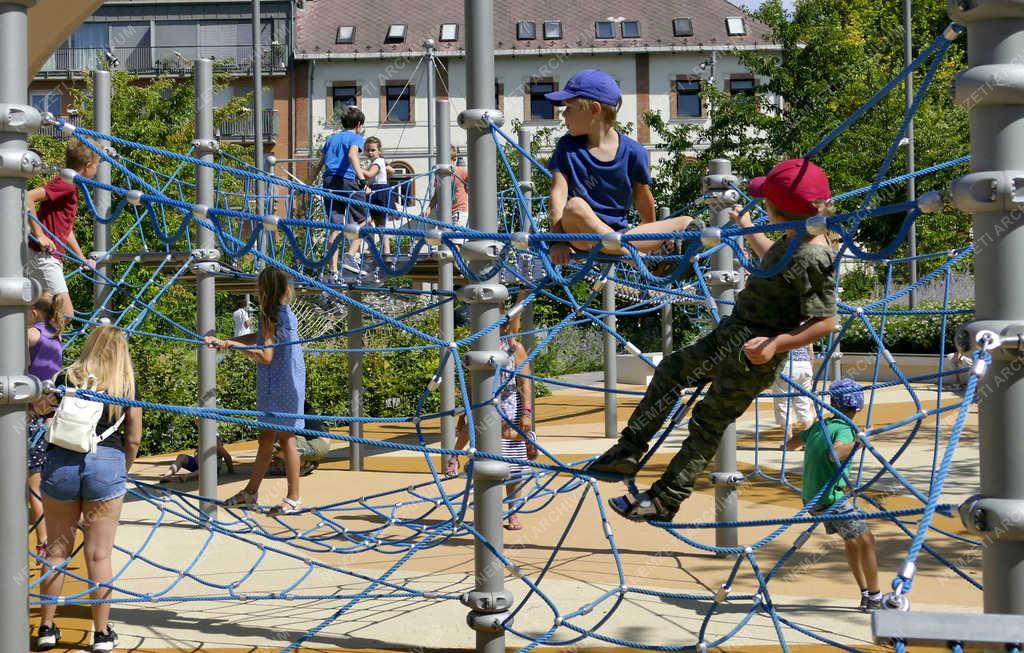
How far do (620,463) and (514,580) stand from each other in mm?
2032

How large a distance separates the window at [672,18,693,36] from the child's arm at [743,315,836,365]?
Result: 122 ft

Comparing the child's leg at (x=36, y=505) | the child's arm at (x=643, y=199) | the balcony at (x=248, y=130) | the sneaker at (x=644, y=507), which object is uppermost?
the balcony at (x=248, y=130)

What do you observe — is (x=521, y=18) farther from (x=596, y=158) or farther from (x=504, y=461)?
(x=504, y=461)

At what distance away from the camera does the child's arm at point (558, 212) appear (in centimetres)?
435

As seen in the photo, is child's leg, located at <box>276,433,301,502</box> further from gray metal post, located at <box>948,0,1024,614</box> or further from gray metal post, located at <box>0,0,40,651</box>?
gray metal post, located at <box>948,0,1024,614</box>

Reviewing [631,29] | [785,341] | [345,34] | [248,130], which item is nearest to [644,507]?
[785,341]

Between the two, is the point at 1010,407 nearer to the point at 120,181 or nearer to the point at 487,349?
the point at 487,349

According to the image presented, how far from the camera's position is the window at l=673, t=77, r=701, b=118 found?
38969 mm

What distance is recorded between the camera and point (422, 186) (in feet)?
131

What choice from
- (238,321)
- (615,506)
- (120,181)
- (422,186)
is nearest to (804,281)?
(615,506)

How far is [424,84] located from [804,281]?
3701 cm

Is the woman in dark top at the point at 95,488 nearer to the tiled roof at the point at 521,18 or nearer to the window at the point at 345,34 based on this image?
the tiled roof at the point at 521,18

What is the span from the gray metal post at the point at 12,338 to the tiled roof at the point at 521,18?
118 feet

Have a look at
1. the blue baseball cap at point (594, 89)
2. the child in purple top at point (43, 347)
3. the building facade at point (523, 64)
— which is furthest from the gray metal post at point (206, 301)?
the building facade at point (523, 64)
